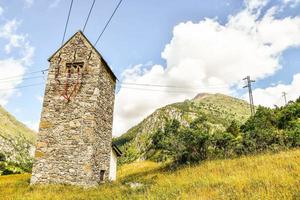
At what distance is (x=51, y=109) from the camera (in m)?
15.7

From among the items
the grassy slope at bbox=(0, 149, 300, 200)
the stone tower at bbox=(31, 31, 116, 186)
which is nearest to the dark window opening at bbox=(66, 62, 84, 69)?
the stone tower at bbox=(31, 31, 116, 186)

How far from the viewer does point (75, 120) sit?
15.3m

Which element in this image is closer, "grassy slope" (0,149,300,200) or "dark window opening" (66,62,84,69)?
"grassy slope" (0,149,300,200)

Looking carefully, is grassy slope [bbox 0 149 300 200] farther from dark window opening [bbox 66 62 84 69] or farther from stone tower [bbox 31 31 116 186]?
dark window opening [bbox 66 62 84 69]

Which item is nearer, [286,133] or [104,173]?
[104,173]

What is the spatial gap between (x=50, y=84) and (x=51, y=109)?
164 centimetres

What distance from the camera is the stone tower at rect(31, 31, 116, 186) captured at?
1451 centimetres

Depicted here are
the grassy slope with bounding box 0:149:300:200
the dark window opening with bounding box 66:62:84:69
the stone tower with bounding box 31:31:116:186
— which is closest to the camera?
the grassy slope with bounding box 0:149:300:200

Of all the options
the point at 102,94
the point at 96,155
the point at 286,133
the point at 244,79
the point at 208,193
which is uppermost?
the point at 244,79

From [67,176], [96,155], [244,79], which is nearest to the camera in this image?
[67,176]

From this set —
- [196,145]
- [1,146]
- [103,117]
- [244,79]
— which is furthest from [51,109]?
[1,146]

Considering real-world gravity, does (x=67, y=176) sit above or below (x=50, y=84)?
below

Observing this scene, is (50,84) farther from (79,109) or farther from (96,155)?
(96,155)

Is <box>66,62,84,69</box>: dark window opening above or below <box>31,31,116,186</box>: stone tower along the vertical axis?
above
